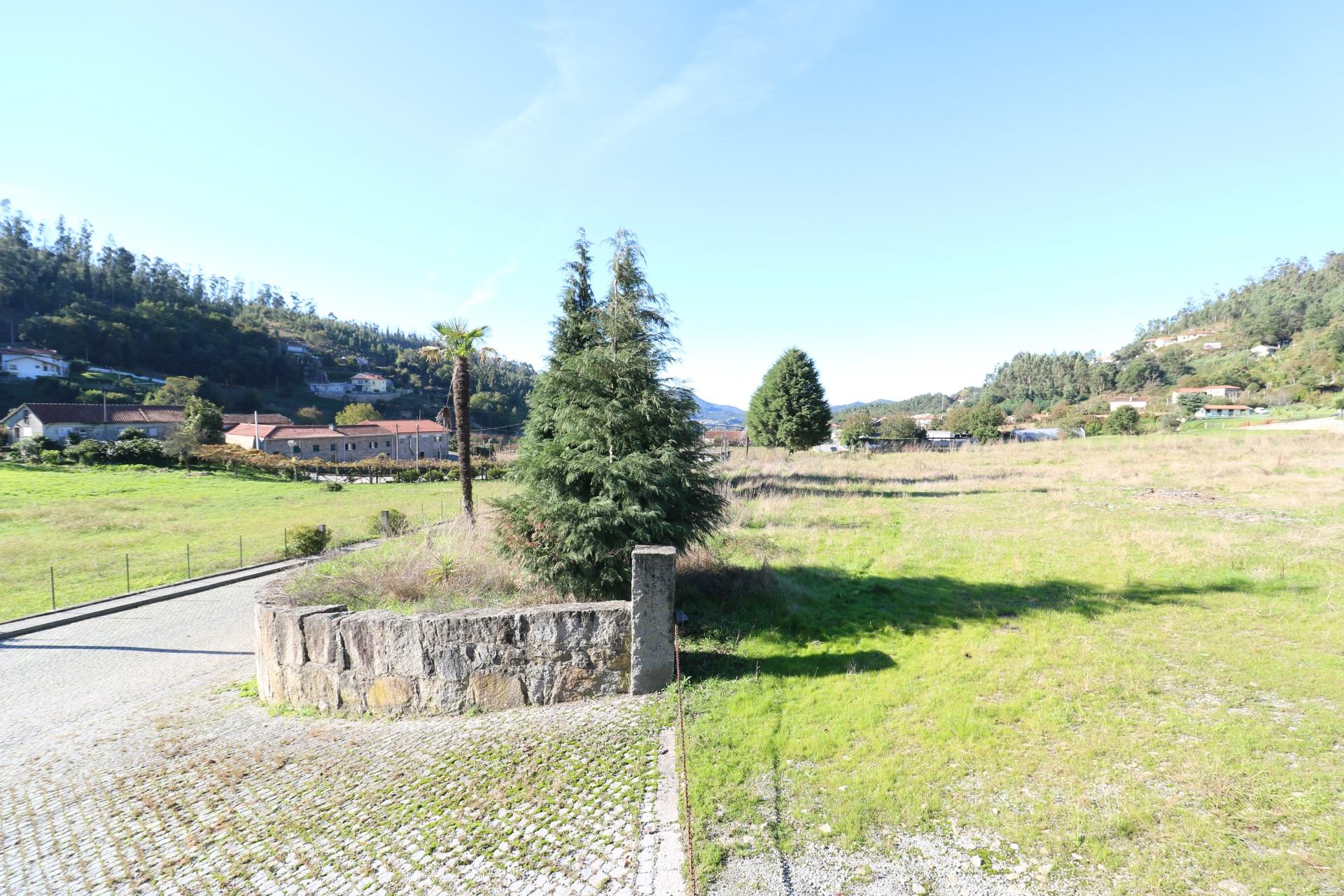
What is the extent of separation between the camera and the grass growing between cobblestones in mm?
3881

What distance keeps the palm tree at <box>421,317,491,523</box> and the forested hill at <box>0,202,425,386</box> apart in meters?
99.9

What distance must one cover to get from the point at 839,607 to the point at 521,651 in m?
5.39

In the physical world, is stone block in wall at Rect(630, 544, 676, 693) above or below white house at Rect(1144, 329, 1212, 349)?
below

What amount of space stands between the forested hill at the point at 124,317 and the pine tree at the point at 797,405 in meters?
101

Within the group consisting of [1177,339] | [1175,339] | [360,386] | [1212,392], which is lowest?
[1212,392]

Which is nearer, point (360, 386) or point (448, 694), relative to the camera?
point (448, 694)

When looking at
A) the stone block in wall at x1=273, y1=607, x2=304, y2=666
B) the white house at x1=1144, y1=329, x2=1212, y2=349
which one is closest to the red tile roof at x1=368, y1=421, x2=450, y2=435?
the stone block in wall at x1=273, y1=607, x2=304, y2=666

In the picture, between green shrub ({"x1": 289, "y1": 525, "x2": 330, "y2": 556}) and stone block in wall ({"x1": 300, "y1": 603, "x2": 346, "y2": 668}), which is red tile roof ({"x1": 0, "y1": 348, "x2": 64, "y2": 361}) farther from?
stone block in wall ({"x1": 300, "y1": 603, "x2": 346, "y2": 668})

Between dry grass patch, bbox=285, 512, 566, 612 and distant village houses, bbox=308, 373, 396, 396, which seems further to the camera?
distant village houses, bbox=308, 373, 396, 396

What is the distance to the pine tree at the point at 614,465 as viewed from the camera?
26.8 feet

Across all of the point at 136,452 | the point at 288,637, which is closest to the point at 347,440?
the point at 136,452

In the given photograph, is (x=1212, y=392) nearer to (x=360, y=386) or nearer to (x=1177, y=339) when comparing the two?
(x=1177, y=339)

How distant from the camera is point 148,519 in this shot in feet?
81.7

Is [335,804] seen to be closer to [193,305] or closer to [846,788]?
[846,788]
